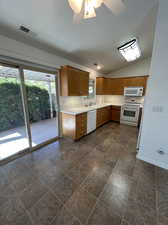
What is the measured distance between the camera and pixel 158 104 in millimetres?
1866

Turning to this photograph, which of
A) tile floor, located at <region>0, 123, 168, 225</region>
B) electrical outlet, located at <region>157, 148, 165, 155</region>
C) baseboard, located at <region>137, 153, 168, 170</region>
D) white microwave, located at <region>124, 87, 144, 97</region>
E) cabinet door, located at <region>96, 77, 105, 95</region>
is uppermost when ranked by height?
cabinet door, located at <region>96, 77, 105, 95</region>

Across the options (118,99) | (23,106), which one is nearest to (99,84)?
(118,99)

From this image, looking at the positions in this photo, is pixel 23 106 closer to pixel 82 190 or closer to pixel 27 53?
pixel 27 53

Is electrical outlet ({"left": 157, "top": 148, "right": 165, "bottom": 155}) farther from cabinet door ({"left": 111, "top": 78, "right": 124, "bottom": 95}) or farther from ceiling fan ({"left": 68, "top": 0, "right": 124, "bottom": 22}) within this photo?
cabinet door ({"left": 111, "top": 78, "right": 124, "bottom": 95})

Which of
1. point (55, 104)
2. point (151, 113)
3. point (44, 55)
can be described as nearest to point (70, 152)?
point (55, 104)

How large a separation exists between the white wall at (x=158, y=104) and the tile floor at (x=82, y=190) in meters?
0.30

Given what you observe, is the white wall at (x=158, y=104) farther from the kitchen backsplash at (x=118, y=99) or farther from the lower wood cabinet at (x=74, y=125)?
the kitchen backsplash at (x=118, y=99)

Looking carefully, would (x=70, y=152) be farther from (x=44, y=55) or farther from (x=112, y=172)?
(x=44, y=55)

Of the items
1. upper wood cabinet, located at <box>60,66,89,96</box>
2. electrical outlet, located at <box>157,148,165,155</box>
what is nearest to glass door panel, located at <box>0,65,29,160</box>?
upper wood cabinet, located at <box>60,66,89,96</box>

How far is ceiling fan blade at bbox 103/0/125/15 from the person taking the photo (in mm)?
1433

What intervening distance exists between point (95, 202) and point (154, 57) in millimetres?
2625

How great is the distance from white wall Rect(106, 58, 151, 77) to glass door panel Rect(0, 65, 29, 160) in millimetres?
4546

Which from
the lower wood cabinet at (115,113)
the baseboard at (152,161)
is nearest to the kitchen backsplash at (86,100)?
the lower wood cabinet at (115,113)

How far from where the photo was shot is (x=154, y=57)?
1783 mm
